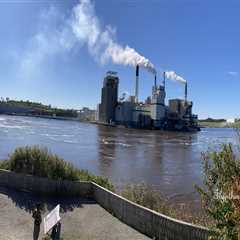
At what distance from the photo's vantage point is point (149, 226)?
15570mm

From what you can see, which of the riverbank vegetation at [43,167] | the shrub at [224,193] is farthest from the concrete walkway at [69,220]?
the shrub at [224,193]

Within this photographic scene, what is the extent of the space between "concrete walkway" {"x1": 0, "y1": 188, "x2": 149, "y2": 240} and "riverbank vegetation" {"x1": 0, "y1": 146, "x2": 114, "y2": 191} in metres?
1.91

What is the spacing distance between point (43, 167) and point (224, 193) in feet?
47.3

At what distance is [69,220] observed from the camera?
1706 centimetres

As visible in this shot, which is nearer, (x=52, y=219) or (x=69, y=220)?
(x=52, y=219)

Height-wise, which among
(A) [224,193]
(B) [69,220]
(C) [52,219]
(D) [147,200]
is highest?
(A) [224,193]

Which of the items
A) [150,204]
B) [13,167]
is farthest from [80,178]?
[150,204]

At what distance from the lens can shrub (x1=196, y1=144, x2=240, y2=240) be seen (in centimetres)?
792

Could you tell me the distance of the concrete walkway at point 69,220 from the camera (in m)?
15.4

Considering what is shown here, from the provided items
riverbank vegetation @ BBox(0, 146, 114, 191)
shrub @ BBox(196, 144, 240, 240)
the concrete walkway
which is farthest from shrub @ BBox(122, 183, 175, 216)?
shrub @ BBox(196, 144, 240, 240)

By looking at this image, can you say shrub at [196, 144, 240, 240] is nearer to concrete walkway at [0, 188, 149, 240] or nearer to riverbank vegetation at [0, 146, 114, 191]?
concrete walkway at [0, 188, 149, 240]

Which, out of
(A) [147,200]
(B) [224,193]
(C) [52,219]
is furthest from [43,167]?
(B) [224,193]

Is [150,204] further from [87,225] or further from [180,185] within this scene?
[180,185]

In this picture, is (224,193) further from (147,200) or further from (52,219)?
(147,200)
